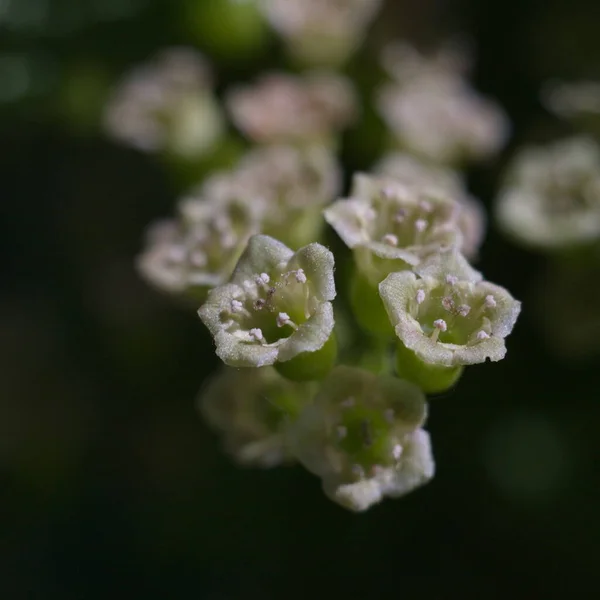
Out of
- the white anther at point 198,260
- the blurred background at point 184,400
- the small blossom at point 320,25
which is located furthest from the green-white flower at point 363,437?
the small blossom at point 320,25

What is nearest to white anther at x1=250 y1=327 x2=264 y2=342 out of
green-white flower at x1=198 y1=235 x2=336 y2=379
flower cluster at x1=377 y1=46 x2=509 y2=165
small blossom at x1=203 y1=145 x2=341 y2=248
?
green-white flower at x1=198 y1=235 x2=336 y2=379

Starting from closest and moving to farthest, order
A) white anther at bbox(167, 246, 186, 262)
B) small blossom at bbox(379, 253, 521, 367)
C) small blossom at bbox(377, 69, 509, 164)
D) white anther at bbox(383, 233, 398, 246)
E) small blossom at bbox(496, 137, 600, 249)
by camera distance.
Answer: small blossom at bbox(379, 253, 521, 367) → white anther at bbox(383, 233, 398, 246) → white anther at bbox(167, 246, 186, 262) → small blossom at bbox(496, 137, 600, 249) → small blossom at bbox(377, 69, 509, 164)

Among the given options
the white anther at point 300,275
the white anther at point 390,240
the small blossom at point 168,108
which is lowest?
the small blossom at point 168,108

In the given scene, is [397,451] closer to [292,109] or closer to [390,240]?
[390,240]

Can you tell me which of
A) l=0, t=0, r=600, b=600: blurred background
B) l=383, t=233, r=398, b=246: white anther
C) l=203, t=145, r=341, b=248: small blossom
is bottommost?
l=0, t=0, r=600, b=600: blurred background

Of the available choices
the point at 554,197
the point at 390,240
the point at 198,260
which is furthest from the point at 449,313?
the point at 554,197

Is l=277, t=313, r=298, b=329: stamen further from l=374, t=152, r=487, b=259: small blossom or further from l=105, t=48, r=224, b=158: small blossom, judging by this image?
l=105, t=48, r=224, b=158: small blossom

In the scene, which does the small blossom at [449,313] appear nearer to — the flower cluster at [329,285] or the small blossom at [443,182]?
the flower cluster at [329,285]
